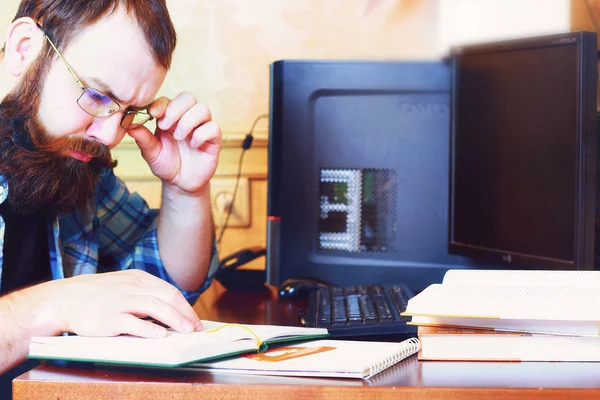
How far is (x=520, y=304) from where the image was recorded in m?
0.73

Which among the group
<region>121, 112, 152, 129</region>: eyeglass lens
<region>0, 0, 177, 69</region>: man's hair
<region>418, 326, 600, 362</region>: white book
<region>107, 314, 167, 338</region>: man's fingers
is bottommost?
<region>418, 326, 600, 362</region>: white book

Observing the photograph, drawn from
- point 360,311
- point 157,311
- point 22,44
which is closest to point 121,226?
point 22,44

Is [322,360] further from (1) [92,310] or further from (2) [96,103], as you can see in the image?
(2) [96,103]

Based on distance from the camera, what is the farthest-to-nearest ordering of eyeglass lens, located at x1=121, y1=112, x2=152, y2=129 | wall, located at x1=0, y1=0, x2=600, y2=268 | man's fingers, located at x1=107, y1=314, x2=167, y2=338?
wall, located at x1=0, y1=0, x2=600, y2=268 → eyeglass lens, located at x1=121, y1=112, x2=152, y2=129 → man's fingers, located at x1=107, y1=314, x2=167, y2=338

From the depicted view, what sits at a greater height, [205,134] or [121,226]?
[205,134]

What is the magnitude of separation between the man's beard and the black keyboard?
0.42 m

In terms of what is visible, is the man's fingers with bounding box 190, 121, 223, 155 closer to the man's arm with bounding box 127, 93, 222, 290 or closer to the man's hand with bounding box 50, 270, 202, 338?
the man's arm with bounding box 127, 93, 222, 290

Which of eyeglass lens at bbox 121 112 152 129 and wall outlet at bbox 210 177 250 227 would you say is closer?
eyeglass lens at bbox 121 112 152 129

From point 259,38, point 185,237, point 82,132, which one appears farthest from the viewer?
point 259,38

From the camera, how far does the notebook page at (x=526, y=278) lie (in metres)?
0.85

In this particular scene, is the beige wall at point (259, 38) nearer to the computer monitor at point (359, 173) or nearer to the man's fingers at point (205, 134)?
the computer monitor at point (359, 173)

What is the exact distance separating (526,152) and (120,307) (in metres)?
0.69

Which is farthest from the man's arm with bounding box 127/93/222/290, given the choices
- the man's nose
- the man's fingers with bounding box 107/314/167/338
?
the man's fingers with bounding box 107/314/167/338

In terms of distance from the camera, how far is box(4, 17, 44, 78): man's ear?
1.12 m
